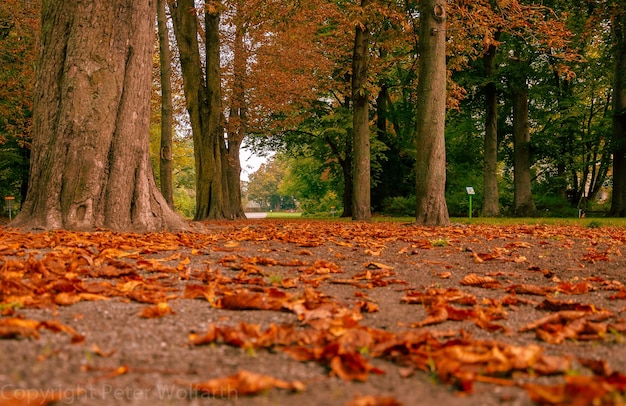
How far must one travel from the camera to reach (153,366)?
6.55 ft

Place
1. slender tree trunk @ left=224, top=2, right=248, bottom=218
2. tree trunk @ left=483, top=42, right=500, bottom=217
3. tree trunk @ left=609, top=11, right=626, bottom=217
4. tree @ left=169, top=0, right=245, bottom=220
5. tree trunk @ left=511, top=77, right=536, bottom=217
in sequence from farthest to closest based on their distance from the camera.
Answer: slender tree trunk @ left=224, top=2, right=248, bottom=218 → tree trunk @ left=511, top=77, right=536, bottom=217 → tree trunk @ left=483, top=42, right=500, bottom=217 → tree trunk @ left=609, top=11, right=626, bottom=217 → tree @ left=169, top=0, right=245, bottom=220

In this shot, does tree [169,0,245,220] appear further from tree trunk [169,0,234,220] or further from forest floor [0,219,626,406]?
forest floor [0,219,626,406]

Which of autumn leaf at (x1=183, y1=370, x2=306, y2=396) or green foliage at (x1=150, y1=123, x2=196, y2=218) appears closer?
autumn leaf at (x1=183, y1=370, x2=306, y2=396)

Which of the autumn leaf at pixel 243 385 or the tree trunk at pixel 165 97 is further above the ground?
the tree trunk at pixel 165 97

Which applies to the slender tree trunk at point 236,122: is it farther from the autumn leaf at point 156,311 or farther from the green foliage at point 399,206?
the autumn leaf at point 156,311

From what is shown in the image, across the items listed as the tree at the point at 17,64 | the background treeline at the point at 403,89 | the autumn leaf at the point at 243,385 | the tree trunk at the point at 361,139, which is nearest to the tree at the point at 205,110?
the background treeline at the point at 403,89

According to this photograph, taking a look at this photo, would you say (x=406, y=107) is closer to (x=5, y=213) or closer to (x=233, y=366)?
(x=5, y=213)

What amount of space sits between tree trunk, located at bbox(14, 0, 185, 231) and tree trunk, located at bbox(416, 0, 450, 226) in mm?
5883

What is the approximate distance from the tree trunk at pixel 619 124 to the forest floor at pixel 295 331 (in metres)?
16.2

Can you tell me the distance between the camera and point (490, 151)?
66.8 feet

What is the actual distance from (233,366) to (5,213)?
30.6 meters

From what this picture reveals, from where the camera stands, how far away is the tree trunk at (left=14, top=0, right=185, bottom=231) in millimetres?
6613

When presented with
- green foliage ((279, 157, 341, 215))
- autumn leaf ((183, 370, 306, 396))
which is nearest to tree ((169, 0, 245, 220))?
autumn leaf ((183, 370, 306, 396))

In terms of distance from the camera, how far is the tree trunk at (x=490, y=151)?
66.2ft
